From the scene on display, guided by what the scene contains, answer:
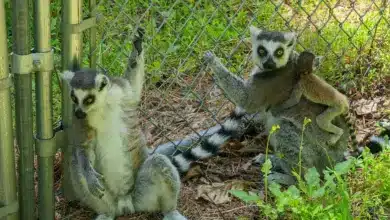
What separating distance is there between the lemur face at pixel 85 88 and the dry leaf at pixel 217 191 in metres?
1.10

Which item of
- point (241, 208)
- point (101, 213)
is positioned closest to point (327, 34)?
point (241, 208)

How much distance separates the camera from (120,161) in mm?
3902

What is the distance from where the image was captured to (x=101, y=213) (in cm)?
396

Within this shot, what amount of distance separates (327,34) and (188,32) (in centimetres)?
138

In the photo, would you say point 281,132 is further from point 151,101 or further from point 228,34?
point 228,34

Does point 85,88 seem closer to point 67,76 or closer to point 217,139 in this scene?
point 67,76

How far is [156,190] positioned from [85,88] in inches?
32.4

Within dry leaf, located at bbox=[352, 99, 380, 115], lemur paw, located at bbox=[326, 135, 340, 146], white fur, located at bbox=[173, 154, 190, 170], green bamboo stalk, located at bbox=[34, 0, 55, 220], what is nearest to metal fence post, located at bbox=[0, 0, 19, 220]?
green bamboo stalk, located at bbox=[34, 0, 55, 220]

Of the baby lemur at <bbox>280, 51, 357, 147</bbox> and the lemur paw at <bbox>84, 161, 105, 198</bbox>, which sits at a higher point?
the baby lemur at <bbox>280, 51, 357, 147</bbox>

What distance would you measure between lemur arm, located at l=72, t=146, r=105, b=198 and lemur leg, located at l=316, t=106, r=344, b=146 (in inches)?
65.5

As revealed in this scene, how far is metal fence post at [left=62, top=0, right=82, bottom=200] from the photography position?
340 centimetres

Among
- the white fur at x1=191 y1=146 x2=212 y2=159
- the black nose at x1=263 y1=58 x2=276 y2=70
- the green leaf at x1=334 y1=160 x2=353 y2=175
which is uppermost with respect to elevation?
the black nose at x1=263 y1=58 x2=276 y2=70

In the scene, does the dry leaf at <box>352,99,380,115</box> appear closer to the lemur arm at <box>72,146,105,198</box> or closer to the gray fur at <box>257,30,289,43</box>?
the gray fur at <box>257,30,289,43</box>

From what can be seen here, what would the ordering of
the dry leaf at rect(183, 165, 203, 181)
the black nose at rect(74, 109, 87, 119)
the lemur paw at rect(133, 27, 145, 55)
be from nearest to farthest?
1. the black nose at rect(74, 109, 87, 119)
2. the lemur paw at rect(133, 27, 145, 55)
3. the dry leaf at rect(183, 165, 203, 181)
